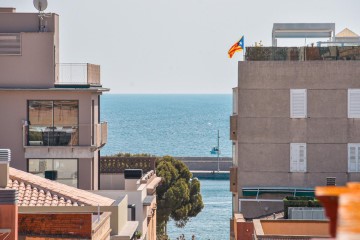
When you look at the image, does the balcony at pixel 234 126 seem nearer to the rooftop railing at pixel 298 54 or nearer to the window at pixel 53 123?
the rooftop railing at pixel 298 54

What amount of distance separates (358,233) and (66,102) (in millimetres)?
41582

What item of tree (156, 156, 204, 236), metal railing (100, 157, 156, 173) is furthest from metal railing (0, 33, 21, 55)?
tree (156, 156, 204, 236)

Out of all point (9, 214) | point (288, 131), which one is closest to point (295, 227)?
point (9, 214)

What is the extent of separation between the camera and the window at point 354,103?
1821 inches

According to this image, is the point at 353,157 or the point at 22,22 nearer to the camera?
the point at 22,22

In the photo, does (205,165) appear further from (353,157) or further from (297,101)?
(297,101)

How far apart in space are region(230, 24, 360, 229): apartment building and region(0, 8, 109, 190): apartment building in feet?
20.2

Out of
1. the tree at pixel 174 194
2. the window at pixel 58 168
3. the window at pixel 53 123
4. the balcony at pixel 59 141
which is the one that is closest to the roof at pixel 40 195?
the window at pixel 58 168

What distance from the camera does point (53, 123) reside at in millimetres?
44688

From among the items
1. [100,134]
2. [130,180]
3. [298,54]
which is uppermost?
[298,54]

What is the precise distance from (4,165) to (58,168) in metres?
20.5

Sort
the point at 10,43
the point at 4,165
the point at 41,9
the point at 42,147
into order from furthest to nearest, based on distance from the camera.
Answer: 1. the point at 41,9
2. the point at 10,43
3. the point at 42,147
4. the point at 4,165

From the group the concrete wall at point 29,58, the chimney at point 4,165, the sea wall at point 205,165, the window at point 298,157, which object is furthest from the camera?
the sea wall at point 205,165

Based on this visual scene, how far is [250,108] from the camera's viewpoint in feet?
153
